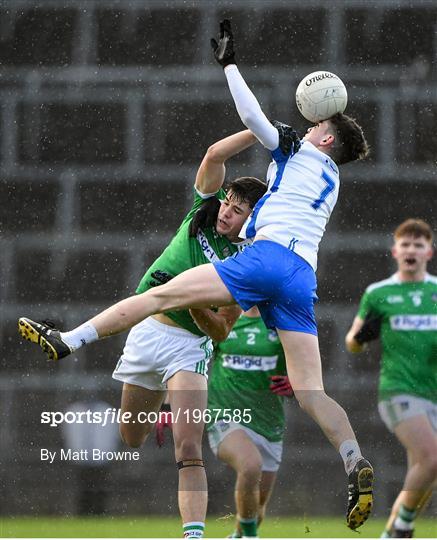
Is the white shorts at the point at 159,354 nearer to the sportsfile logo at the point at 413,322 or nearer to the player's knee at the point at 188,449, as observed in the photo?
the player's knee at the point at 188,449

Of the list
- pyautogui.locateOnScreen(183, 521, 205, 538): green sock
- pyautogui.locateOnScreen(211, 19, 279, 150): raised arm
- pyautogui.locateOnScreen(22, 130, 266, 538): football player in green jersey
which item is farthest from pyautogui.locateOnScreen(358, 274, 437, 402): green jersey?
pyautogui.locateOnScreen(211, 19, 279, 150): raised arm

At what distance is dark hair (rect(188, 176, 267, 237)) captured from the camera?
17.5 ft

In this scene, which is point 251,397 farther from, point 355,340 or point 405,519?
point 405,519

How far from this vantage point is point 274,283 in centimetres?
500

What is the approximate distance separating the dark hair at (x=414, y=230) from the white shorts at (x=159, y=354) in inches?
70.9

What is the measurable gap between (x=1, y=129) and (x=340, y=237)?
1.92 meters

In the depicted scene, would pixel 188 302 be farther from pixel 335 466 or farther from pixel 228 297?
pixel 335 466

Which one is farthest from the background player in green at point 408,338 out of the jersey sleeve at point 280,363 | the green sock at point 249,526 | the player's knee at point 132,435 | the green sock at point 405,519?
the player's knee at point 132,435

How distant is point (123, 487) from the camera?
7.43 meters

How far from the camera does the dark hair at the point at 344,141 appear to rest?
5.28 metres

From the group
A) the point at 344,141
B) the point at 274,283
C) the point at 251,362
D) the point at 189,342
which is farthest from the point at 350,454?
the point at 251,362

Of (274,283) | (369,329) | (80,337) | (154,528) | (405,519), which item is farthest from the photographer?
(154,528)

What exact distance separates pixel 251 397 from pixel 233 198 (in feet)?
5.18

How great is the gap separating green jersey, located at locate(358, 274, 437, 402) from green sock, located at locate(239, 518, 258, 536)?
108 cm
